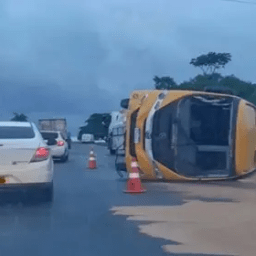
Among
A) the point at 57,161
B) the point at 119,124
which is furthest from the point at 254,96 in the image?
the point at 57,161

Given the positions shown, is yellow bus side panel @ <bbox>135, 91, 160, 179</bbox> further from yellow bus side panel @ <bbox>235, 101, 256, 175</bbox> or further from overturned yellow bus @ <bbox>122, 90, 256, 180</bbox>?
yellow bus side panel @ <bbox>235, 101, 256, 175</bbox>

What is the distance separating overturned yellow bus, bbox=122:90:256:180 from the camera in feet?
61.6

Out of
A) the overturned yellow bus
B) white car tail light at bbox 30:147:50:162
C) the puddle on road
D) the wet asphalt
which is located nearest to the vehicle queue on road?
the overturned yellow bus

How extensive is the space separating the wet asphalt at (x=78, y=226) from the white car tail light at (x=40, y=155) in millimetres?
907

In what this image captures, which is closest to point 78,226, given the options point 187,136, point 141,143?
point 141,143

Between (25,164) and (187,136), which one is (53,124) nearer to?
(187,136)

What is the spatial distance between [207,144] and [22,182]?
25.6 feet

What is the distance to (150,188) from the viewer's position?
18.1 m

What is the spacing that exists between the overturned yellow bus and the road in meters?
1.43

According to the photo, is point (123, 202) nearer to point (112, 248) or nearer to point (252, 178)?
point (112, 248)

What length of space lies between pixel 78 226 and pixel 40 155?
8.81 ft

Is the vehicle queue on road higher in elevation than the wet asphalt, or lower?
higher

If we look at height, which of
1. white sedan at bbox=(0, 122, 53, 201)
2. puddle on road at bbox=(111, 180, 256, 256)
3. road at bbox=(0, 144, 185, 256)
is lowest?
road at bbox=(0, 144, 185, 256)

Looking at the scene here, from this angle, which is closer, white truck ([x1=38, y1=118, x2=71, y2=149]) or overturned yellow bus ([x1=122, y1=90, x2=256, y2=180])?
overturned yellow bus ([x1=122, y1=90, x2=256, y2=180])
